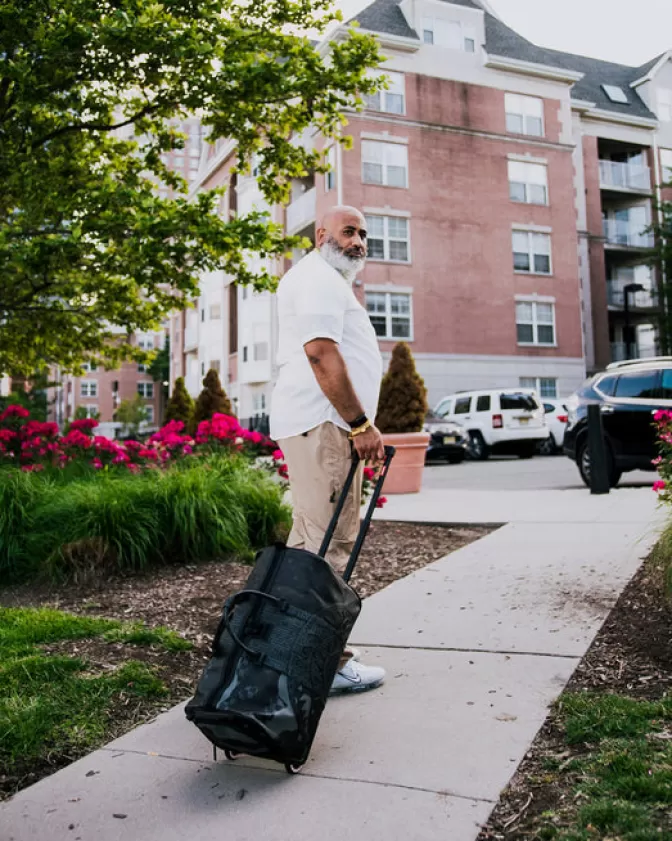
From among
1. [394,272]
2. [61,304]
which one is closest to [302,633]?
[61,304]

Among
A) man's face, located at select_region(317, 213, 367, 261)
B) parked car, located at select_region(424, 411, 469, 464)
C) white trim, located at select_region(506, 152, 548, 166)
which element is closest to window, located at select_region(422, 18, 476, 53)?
white trim, located at select_region(506, 152, 548, 166)

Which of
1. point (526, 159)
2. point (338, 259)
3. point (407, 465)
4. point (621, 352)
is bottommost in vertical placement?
point (407, 465)

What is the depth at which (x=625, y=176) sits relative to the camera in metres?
38.9

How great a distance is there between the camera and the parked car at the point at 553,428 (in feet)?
73.7

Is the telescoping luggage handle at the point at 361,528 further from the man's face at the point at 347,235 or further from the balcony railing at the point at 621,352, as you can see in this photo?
the balcony railing at the point at 621,352

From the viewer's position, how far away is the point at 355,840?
7.11 ft

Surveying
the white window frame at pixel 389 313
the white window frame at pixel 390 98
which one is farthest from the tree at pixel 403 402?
the white window frame at pixel 390 98

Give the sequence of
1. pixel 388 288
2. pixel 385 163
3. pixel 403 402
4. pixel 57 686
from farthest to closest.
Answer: pixel 385 163
pixel 388 288
pixel 403 402
pixel 57 686

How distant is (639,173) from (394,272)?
51.5ft

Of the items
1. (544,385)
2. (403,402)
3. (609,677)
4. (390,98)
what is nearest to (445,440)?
(403,402)

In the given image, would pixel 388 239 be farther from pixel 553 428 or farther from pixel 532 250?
pixel 553 428

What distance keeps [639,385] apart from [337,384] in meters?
9.29

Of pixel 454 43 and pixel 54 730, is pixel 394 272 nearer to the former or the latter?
pixel 454 43

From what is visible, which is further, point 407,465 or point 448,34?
point 448,34
